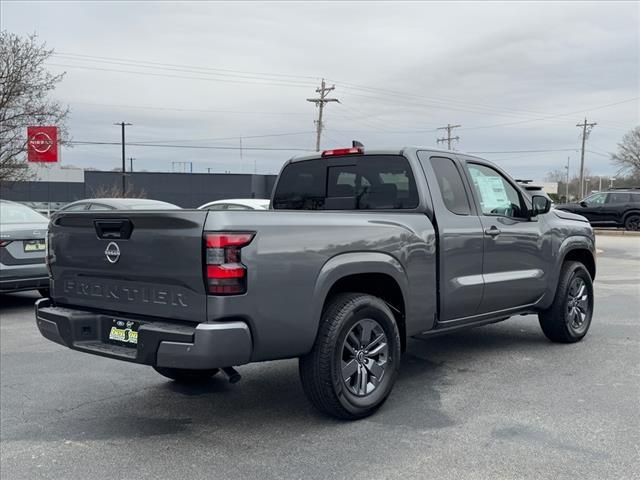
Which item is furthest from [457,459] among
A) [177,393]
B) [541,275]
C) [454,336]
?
[454,336]

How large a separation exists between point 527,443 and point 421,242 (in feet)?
5.26

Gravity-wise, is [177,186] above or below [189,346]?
above

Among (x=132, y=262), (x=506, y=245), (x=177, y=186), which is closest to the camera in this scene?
(x=132, y=262)

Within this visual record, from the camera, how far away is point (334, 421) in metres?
4.29

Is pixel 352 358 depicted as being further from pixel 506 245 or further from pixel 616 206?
pixel 616 206

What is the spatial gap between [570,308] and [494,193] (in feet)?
5.44

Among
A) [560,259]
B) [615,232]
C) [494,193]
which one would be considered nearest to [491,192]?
[494,193]

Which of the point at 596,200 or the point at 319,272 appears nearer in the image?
the point at 319,272

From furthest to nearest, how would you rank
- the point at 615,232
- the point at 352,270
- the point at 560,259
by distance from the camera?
1. the point at 615,232
2. the point at 560,259
3. the point at 352,270

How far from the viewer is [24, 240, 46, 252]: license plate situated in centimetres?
863

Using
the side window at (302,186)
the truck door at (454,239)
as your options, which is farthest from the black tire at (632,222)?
the side window at (302,186)

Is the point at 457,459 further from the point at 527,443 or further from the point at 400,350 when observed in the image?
the point at 400,350

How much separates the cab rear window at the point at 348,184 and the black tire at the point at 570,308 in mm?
2345

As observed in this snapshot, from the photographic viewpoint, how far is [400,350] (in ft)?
15.3
